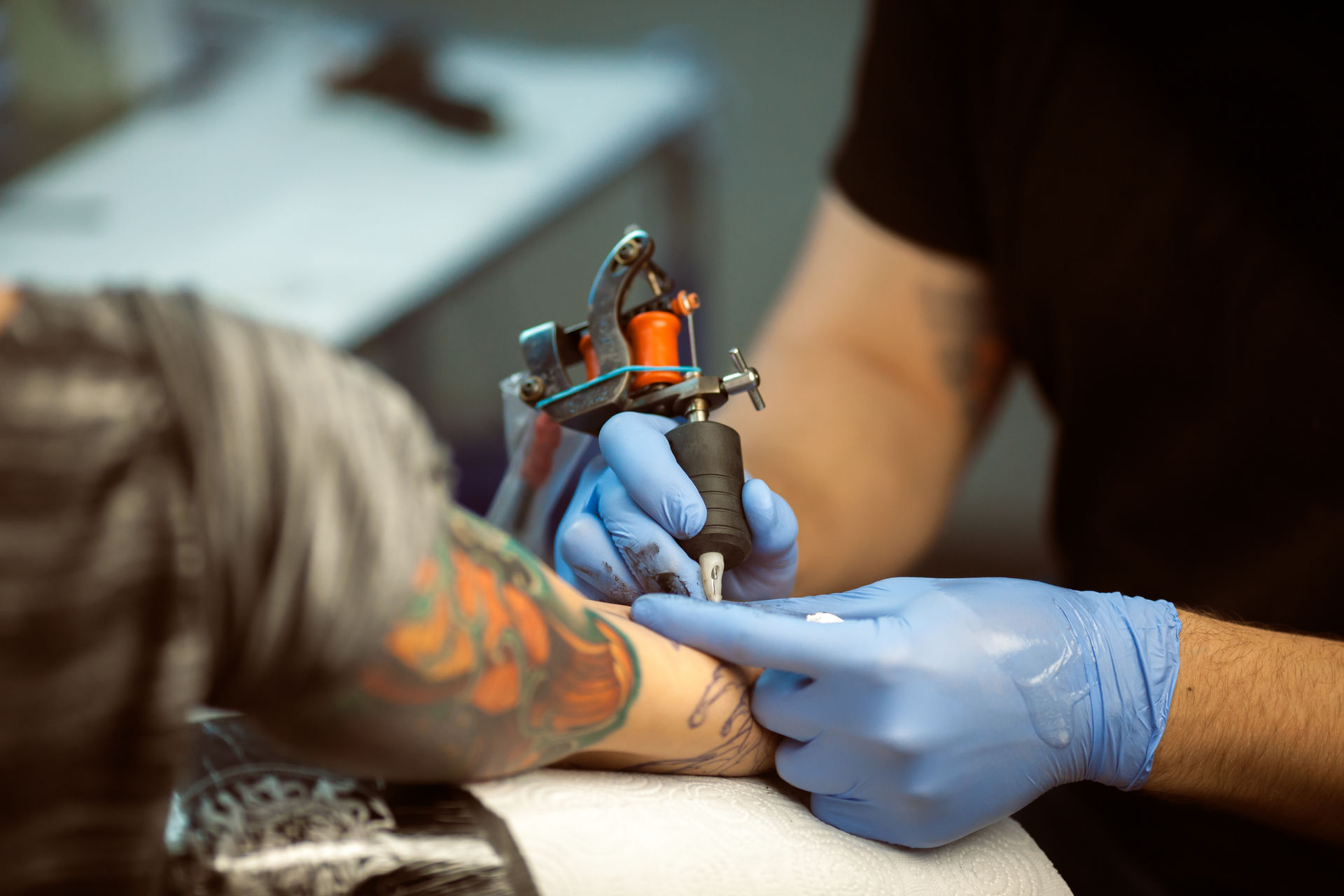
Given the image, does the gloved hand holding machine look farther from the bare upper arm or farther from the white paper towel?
the bare upper arm

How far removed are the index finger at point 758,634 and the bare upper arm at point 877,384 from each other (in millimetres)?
488

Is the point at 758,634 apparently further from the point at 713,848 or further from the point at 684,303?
the point at 684,303

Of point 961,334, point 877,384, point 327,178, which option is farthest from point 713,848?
point 327,178

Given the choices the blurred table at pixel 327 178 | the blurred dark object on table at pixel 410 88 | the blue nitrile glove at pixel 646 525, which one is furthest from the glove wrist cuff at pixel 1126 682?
the blurred dark object on table at pixel 410 88

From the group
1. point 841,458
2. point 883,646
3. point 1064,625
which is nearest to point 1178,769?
point 1064,625

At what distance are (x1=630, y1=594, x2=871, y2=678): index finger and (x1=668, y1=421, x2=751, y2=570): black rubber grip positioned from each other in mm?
51

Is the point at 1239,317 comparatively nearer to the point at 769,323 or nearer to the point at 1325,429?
the point at 1325,429

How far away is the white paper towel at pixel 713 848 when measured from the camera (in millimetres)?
666

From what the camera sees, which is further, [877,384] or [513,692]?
[877,384]

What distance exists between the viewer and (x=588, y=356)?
0.85 meters

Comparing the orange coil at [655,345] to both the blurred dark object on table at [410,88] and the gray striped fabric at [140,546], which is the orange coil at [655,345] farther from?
the blurred dark object on table at [410,88]

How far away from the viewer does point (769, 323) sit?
1498 millimetres

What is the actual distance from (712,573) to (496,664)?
23cm

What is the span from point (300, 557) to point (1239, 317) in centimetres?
100
